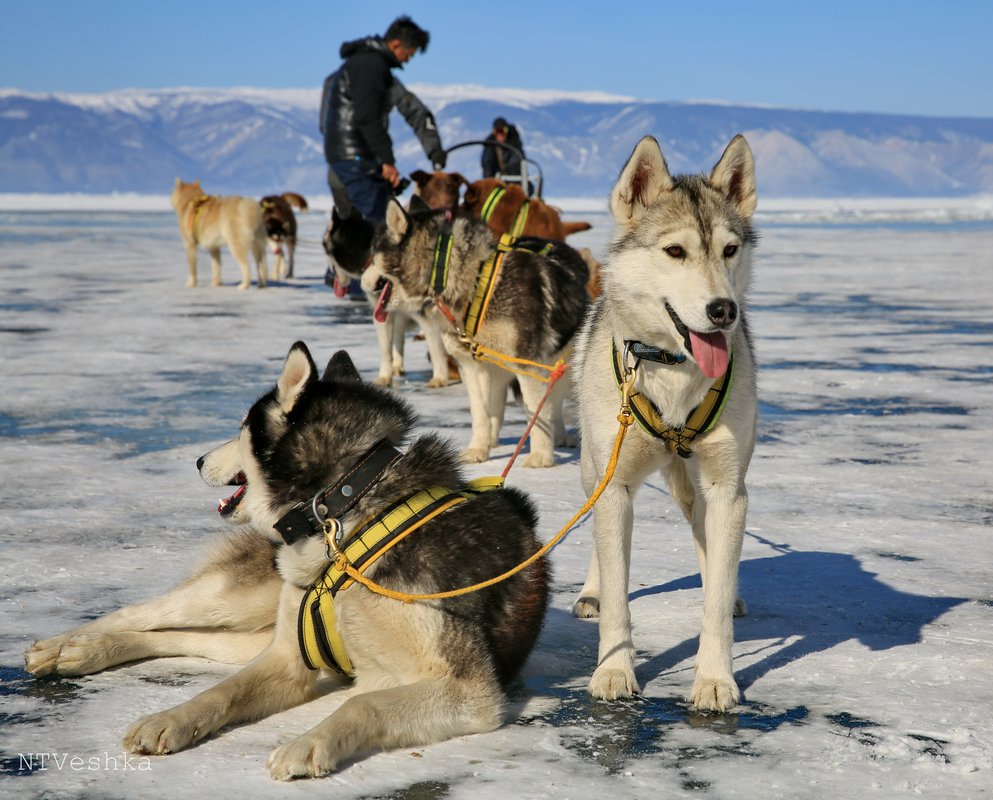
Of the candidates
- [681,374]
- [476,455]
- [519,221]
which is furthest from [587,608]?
[519,221]

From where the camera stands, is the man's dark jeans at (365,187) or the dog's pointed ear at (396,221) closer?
the dog's pointed ear at (396,221)

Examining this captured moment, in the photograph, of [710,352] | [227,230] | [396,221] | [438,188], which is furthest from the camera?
[227,230]

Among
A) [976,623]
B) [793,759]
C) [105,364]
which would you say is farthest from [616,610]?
[105,364]

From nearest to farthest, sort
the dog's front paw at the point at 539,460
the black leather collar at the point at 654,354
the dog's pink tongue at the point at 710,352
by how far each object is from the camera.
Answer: the dog's pink tongue at the point at 710,352 → the black leather collar at the point at 654,354 → the dog's front paw at the point at 539,460

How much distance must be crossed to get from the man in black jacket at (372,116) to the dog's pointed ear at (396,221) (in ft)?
8.99

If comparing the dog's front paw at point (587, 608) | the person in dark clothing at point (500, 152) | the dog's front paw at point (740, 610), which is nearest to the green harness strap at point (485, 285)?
the dog's front paw at point (587, 608)

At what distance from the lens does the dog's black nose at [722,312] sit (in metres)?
2.63

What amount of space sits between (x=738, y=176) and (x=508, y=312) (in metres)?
2.82

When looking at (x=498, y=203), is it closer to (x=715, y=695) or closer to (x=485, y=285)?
(x=485, y=285)

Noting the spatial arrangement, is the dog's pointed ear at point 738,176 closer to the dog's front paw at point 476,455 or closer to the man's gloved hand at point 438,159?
the dog's front paw at point 476,455

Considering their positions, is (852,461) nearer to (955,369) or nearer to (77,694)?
(955,369)

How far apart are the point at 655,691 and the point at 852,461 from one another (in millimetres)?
3005

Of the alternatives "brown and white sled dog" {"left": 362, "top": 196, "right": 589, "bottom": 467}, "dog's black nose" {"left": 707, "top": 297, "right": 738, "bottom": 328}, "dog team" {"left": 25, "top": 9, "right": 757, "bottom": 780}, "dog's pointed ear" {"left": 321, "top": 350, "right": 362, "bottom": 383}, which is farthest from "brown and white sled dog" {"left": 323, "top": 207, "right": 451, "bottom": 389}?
"dog's black nose" {"left": 707, "top": 297, "right": 738, "bottom": 328}

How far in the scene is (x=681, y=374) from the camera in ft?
9.29
